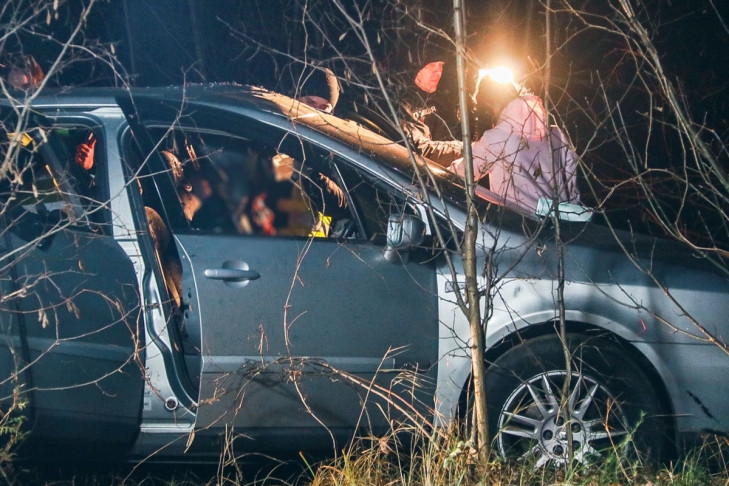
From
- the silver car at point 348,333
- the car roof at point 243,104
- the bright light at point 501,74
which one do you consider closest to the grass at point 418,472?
the silver car at point 348,333

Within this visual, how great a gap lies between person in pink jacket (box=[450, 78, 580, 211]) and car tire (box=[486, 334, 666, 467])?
0.65 metres

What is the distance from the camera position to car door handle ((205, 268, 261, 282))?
3.48 metres

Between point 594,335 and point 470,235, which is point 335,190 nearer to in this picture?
point 470,235

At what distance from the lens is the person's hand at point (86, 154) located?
3.90 metres

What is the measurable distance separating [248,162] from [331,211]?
44 centimetres

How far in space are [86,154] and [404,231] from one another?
5.13 feet

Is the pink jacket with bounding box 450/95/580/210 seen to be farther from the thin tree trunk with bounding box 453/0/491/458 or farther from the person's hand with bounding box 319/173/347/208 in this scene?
the person's hand with bounding box 319/173/347/208

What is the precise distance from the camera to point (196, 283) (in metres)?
3.48

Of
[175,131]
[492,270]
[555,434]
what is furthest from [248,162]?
[555,434]

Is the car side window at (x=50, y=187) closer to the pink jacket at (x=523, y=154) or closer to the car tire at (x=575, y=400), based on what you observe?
the pink jacket at (x=523, y=154)

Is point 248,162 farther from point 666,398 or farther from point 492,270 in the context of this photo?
point 666,398

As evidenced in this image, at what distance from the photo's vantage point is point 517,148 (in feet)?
13.5

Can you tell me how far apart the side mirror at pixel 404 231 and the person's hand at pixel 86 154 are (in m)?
1.44

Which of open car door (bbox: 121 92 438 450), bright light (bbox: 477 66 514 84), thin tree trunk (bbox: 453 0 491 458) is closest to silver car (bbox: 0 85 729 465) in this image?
open car door (bbox: 121 92 438 450)
